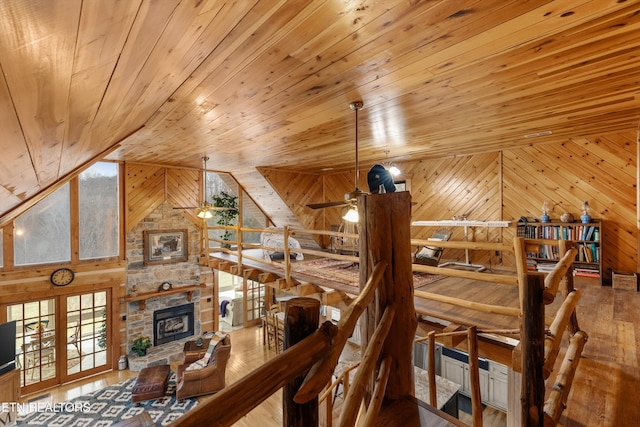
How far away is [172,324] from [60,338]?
193cm

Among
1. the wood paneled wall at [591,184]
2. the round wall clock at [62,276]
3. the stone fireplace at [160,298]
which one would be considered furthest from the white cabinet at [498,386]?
the round wall clock at [62,276]

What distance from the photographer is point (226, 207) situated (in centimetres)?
743

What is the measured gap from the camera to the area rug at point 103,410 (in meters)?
4.78

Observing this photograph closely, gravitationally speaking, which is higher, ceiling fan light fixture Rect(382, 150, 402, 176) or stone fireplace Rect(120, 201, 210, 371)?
ceiling fan light fixture Rect(382, 150, 402, 176)

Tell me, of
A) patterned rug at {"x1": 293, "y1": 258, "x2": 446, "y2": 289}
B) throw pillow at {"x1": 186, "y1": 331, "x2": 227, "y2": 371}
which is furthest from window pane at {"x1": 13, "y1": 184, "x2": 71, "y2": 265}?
patterned rug at {"x1": 293, "y1": 258, "x2": 446, "y2": 289}

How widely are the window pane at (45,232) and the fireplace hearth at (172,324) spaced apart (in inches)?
84.2

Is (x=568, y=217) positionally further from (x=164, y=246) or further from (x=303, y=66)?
(x=164, y=246)

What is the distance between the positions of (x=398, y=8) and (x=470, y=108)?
1.81 meters

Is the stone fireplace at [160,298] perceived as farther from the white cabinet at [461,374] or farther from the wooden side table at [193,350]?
the white cabinet at [461,374]

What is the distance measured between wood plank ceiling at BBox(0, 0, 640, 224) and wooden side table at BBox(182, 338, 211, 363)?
477cm

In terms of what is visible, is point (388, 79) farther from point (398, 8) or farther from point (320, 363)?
point (320, 363)

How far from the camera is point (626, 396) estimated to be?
1.81 m

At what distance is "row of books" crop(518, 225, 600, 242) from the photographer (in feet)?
13.7

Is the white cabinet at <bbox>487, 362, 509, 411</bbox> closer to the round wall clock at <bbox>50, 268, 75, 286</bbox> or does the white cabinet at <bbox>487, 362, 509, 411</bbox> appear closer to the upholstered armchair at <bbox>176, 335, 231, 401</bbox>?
the upholstered armchair at <bbox>176, 335, 231, 401</bbox>
